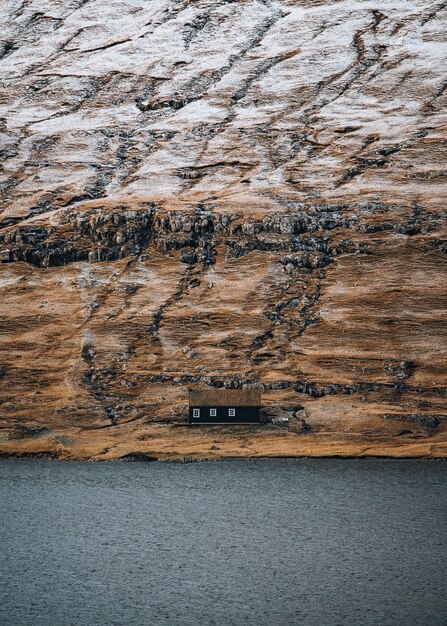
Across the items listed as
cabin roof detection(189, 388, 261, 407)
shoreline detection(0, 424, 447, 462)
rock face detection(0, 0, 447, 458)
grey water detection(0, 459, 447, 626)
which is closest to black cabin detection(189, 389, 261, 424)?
cabin roof detection(189, 388, 261, 407)

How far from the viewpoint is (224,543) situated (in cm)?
2448

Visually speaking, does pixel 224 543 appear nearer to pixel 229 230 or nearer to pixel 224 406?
pixel 224 406

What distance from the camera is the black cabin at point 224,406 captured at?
3800cm

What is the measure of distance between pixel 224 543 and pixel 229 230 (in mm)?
36662

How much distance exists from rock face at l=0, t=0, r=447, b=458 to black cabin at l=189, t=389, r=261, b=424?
117 centimetres

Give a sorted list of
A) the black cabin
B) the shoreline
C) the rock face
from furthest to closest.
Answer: the rock face → the black cabin → the shoreline

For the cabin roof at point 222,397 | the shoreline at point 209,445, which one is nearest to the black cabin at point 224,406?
the cabin roof at point 222,397

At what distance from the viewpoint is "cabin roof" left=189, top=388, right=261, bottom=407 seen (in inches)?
1491

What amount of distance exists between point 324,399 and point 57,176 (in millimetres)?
39185

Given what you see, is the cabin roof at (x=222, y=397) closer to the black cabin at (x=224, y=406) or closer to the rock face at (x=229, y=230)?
the black cabin at (x=224, y=406)

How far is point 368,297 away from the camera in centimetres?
5138

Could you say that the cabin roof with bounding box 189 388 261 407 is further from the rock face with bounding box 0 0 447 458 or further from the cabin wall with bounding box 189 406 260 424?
the rock face with bounding box 0 0 447 458

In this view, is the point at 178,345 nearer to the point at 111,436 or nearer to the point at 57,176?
the point at 111,436

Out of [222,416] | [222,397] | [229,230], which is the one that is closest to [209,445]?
[222,416]
